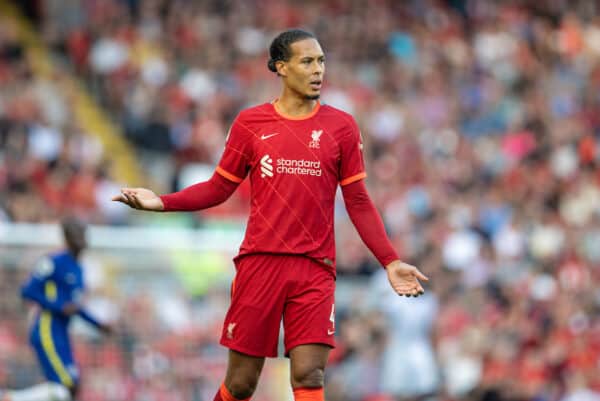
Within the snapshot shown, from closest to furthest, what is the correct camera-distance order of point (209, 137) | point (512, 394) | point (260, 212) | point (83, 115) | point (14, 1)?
point (260, 212) < point (512, 394) < point (209, 137) < point (83, 115) < point (14, 1)

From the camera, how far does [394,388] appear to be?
16094 millimetres

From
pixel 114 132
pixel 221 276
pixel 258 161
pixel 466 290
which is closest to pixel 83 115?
pixel 114 132

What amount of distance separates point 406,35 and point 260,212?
15.2m

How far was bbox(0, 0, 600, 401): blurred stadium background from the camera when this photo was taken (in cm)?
1548

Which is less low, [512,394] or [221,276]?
[221,276]

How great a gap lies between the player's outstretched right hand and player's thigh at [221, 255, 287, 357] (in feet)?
2.19

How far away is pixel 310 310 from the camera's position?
812 centimetres

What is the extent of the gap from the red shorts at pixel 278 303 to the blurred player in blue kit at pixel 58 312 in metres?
4.29

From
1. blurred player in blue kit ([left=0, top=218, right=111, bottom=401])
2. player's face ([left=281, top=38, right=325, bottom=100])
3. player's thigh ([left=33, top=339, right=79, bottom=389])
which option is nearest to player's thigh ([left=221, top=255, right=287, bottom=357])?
player's face ([left=281, top=38, right=325, bottom=100])

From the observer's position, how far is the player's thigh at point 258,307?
26.9 ft

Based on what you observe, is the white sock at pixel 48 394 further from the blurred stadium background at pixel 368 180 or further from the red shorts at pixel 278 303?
the red shorts at pixel 278 303

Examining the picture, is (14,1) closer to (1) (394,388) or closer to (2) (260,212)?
(1) (394,388)

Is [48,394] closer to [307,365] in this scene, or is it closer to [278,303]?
[278,303]

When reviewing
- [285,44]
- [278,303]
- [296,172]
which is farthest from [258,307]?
[285,44]
